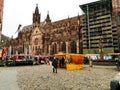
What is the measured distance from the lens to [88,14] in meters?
63.7

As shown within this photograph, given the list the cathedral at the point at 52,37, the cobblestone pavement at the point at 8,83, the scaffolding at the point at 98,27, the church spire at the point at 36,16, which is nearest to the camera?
the cobblestone pavement at the point at 8,83

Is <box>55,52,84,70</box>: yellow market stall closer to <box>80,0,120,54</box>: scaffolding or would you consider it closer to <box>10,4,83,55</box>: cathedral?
<box>80,0,120,54</box>: scaffolding

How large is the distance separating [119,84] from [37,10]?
82666 millimetres

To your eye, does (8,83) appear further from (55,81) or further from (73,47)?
(73,47)

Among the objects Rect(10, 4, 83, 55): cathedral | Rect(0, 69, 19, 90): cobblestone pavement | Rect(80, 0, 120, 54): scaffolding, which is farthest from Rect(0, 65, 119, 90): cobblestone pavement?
Rect(10, 4, 83, 55): cathedral

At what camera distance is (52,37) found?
7556cm

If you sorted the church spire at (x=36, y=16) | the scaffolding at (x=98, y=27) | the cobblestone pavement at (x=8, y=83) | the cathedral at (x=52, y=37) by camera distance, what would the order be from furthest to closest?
the church spire at (x=36, y=16)
the cathedral at (x=52, y=37)
the scaffolding at (x=98, y=27)
the cobblestone pavement at (x=8, y=83)

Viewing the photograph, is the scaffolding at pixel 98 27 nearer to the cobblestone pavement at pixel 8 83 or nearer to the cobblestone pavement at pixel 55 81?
the cobblestone pavement at pixel 55 81

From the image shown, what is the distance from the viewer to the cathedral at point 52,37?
6731cm

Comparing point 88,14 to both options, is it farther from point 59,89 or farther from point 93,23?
point 59,89

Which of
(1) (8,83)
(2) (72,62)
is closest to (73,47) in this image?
(2) (72,62)

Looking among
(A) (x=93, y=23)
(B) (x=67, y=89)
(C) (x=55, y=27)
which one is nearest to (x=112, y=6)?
(A) (x=93, y=23)

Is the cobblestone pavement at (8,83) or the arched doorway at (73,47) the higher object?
the arched doorway at (73,47)

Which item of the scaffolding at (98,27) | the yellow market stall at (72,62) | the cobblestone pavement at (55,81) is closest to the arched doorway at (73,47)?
the scaffolding at (98,27)
